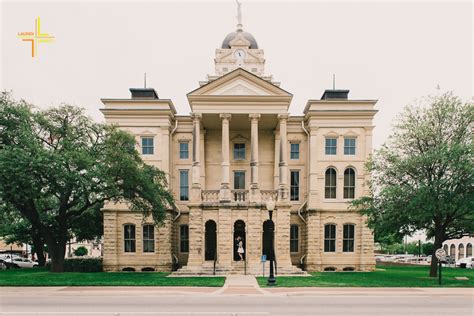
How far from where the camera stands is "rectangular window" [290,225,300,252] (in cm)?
3488

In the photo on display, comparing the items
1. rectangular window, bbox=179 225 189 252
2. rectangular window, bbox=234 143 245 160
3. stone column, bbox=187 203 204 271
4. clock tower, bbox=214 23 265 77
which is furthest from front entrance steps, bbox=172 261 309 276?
clock tower, bbox=214 23 265 77

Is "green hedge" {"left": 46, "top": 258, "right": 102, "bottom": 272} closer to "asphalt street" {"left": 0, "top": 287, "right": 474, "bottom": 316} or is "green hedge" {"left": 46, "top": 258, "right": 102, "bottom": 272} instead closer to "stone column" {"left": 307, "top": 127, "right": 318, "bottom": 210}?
"asphalt street" {"left": 0, "top": 287, "right": 474, "bottom": 316}

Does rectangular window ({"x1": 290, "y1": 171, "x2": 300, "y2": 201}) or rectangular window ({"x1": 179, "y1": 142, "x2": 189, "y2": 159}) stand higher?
rectangular window ({"x1": 179, "y1": 142, "x2": 189, "y2": 159})

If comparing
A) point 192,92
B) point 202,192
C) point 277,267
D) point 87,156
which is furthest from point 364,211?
point 87,156

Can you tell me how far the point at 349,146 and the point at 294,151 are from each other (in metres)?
4.54

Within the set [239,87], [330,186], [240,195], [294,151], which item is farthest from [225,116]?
[330,186]

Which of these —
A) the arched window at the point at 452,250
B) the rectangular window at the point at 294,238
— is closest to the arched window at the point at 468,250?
the arched window at the point at 452,250

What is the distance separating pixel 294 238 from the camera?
115 feet

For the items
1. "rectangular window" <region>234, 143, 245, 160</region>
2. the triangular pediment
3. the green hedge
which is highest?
the triangular pediment

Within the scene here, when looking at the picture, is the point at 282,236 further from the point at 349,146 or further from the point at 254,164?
the point at 349,146

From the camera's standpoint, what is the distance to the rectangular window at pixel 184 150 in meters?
35.3

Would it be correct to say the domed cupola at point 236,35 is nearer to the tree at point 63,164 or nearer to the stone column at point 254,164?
the stone column at point 254,164

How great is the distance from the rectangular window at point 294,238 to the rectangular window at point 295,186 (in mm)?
2431

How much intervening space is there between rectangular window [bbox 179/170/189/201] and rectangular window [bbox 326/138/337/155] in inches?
469
